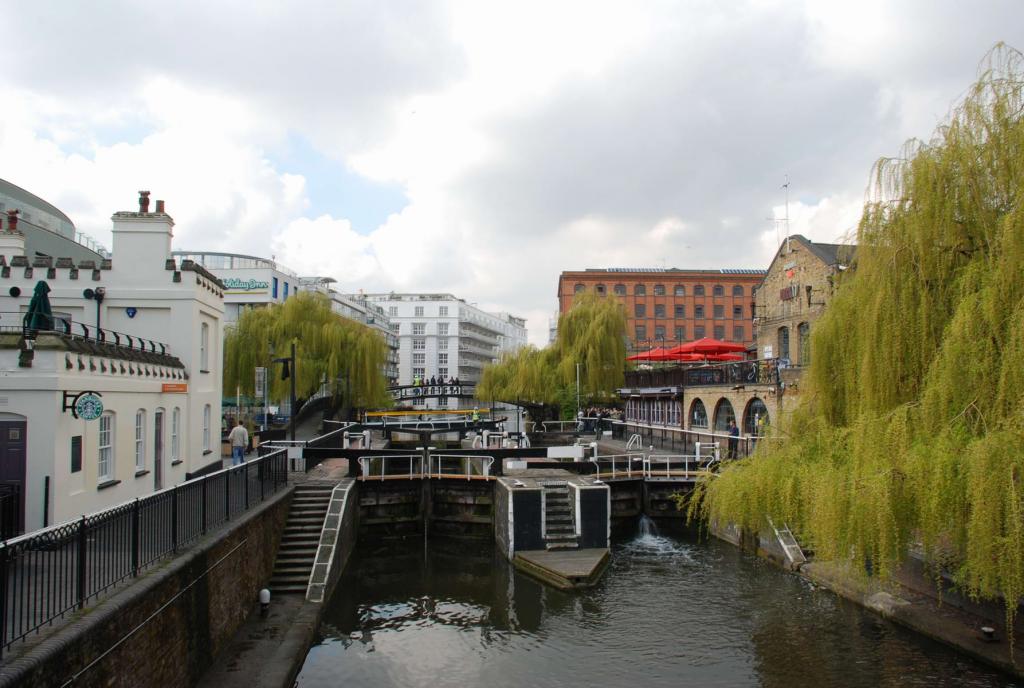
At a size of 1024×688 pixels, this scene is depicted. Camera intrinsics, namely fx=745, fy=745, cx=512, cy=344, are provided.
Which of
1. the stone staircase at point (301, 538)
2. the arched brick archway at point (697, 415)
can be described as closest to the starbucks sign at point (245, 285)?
the arched brick archway at point (697, 415)

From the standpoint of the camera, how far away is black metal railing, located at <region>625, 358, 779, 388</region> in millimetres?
28484

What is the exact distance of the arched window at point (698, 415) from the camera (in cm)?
3524

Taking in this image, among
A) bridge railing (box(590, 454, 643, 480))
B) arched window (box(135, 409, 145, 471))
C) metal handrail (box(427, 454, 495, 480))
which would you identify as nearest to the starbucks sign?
metal handrail (box(427, 454, 495, 480))

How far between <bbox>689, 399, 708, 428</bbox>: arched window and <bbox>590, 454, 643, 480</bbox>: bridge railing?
31.1ft

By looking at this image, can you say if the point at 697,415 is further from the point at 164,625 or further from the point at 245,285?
the point at 245,285

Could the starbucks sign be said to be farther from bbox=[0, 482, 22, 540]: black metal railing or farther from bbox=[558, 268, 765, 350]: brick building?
bbox=[0, 482, 22, 540]: black metal railing

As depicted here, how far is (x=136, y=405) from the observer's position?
1541cm

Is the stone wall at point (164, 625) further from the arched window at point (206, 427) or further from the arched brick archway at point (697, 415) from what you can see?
the arched brick archway at point (697, 415)

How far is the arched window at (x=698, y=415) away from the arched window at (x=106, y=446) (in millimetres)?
26439

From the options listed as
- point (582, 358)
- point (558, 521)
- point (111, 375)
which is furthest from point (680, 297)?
point (111, 375)

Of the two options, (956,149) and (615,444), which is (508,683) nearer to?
(956,149)

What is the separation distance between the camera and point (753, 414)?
1172 inches

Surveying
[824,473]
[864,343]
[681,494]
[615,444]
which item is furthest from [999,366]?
[615,444]

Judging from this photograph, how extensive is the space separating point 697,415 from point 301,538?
23594mm
